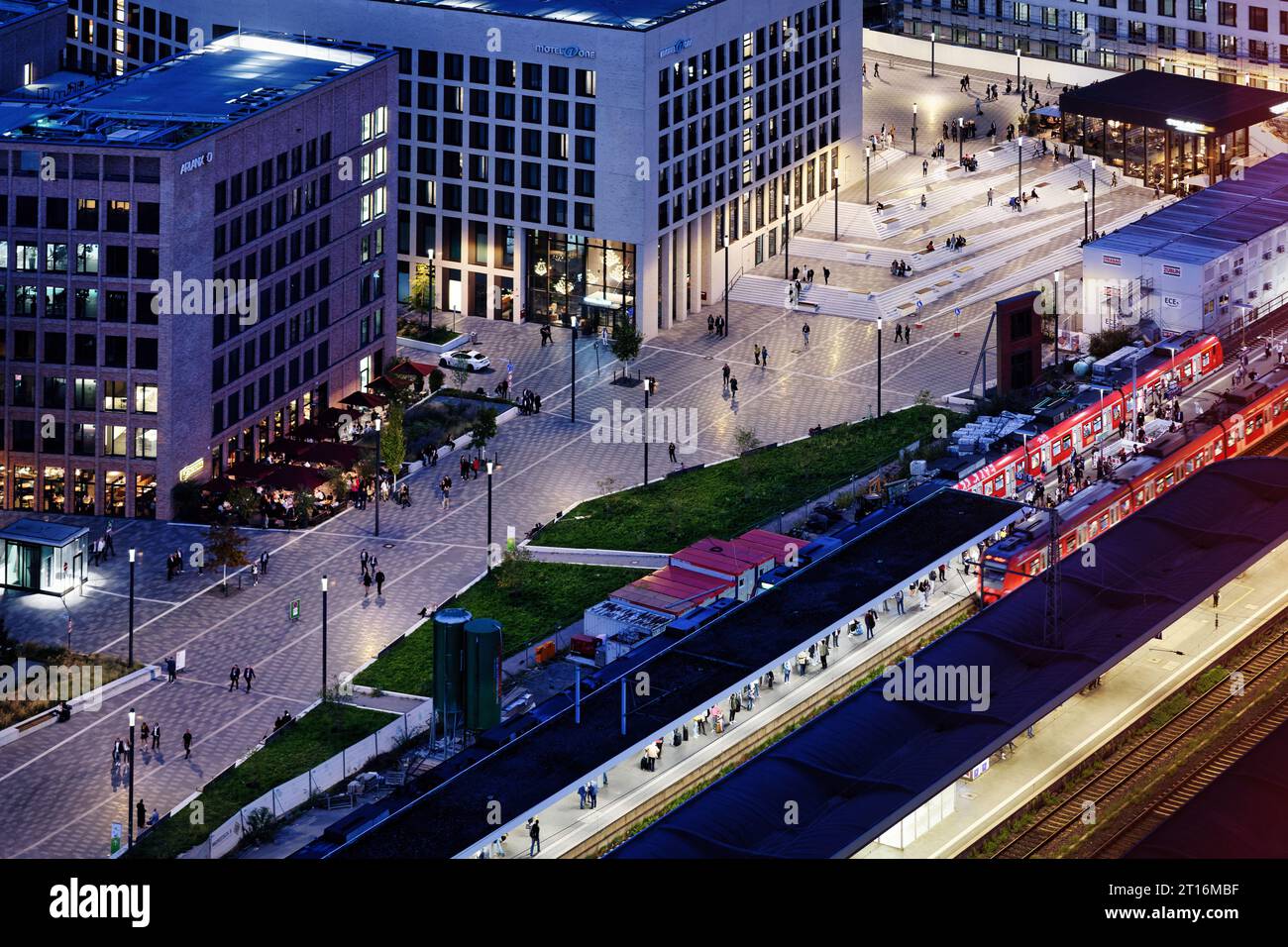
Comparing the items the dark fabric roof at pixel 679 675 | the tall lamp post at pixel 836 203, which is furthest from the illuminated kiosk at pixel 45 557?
the tall lamp post at pixel 836 203

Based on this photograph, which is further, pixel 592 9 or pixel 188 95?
pixel 592 9

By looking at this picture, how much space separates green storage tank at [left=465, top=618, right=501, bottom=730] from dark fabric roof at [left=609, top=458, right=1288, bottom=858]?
14.9m

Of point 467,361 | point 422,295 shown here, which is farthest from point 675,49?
point 467,361

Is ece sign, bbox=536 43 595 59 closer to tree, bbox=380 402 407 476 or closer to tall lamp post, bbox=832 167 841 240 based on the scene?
tall lamp post, bbox=832 167 841 240

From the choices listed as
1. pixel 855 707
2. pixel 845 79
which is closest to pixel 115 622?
pixel 855 707

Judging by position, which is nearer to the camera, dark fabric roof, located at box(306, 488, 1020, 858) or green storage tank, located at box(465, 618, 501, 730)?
dark fabric roof, located at box(306, 488, 1020, 858)

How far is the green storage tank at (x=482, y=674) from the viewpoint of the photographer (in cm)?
8812

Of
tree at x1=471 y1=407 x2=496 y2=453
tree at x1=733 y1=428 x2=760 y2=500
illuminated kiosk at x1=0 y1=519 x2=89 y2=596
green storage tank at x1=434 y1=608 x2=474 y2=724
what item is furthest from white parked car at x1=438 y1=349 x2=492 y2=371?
green storage tank at x1=434 y1=608 x2=474 y2=724

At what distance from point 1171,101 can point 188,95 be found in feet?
281

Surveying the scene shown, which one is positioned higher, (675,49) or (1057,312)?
(675,49)

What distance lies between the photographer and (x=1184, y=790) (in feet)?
277

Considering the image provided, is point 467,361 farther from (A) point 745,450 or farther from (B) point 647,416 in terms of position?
(A) point 745,450

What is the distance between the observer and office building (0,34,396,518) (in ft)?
370
